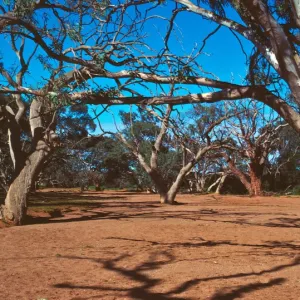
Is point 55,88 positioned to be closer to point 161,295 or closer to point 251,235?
point 161,295

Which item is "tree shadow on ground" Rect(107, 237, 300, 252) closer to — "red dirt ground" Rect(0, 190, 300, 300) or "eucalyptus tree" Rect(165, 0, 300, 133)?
"red dirt ground" Rect(0, 190, 300, 300)

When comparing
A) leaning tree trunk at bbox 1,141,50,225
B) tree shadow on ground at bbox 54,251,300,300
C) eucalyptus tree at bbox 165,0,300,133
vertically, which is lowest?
tree shadow on ground at bbox 54,251,300,300

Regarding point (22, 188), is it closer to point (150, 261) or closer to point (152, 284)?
point (150, 261)

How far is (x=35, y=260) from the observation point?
6.67m

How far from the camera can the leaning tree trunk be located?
11297mm

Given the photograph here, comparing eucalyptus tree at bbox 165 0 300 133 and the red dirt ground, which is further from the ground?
eucalyptus tree at bbox 165 0 300 133

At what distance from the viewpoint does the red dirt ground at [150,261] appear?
4.87 metres

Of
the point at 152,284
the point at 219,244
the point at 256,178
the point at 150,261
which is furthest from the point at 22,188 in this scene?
the point at 256,178

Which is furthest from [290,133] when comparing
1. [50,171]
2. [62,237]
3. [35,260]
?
[35,260]

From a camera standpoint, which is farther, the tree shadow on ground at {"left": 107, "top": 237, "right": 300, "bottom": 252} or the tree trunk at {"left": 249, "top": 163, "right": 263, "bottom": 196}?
the tree trunk at {"left": 249, "top": 163, "right": 263, "bottom": 196}

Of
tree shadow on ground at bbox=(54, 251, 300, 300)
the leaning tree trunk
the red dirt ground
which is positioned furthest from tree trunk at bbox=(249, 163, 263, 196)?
tree shadow on ground at bbox=(54, 251, 300, 300)

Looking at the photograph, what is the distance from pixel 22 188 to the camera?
1138cm

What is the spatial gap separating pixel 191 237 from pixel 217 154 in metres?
19.1

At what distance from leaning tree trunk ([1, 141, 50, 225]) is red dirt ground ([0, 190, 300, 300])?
2.03 ft
